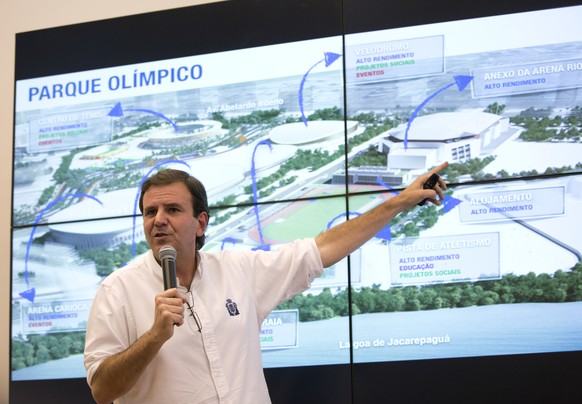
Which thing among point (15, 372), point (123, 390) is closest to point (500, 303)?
point (123, 390)

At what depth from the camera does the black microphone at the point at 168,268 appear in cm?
230

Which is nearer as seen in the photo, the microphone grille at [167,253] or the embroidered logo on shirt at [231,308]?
the microphone grille at [167,253]

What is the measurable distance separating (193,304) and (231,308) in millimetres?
126

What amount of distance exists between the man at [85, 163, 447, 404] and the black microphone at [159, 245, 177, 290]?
0.28 ft

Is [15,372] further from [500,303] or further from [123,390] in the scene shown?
[500,303]

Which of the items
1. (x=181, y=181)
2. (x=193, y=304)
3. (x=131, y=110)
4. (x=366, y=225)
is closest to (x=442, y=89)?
(x=366, y=225)

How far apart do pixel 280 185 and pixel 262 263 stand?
1114 millimetres

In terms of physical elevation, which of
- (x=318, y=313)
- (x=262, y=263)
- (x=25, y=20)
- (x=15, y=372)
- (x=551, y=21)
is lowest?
(x=15, y=372)

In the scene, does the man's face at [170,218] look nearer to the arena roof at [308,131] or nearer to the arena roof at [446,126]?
the arena roof at [308,131]

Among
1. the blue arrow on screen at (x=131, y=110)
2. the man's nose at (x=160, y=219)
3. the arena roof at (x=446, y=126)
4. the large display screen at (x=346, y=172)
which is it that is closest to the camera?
the man's nose at (x=160, y=219)

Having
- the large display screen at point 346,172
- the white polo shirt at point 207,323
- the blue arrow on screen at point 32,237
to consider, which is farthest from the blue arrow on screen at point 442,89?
the blue arrow on screen at point 32,237

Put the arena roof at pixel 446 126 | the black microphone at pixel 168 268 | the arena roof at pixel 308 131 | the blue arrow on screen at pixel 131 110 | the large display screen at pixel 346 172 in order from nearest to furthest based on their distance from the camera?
1. the black microphone at pixel 168 268
2. the large display screen at pixel 346 172
3. the arena roof at pixel 446 126
4. the arena roof at pixel 308 131
5. the blue arrow on screen at pixel 131 110

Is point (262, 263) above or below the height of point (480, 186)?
below

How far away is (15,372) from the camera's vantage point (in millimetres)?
4160
